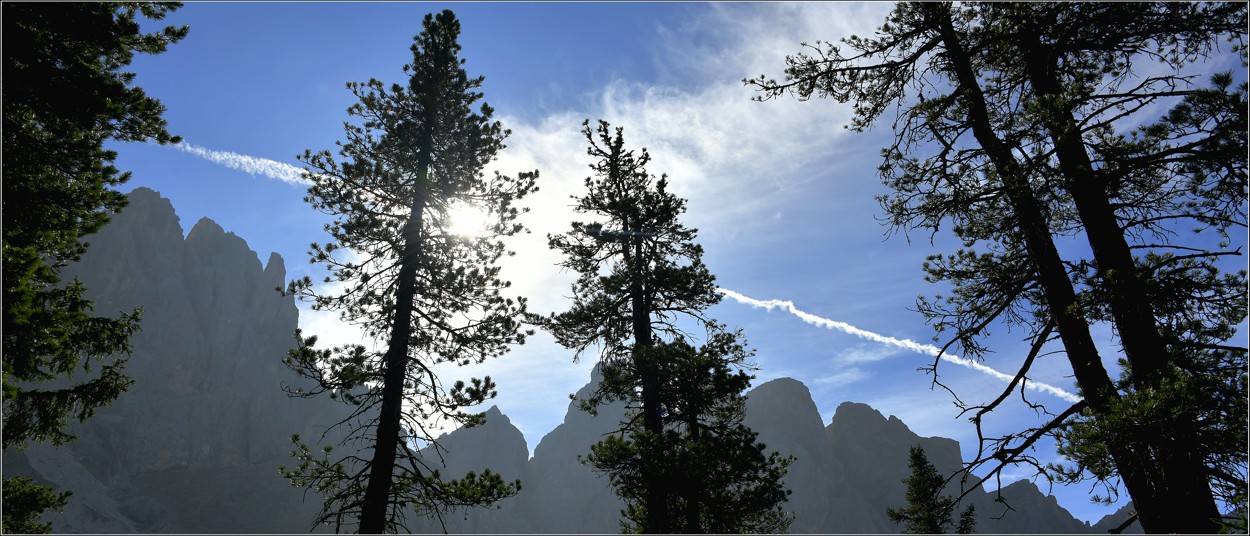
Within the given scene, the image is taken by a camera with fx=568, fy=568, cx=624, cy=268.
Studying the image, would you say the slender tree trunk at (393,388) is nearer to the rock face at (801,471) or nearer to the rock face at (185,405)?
the rock face at (185,405)

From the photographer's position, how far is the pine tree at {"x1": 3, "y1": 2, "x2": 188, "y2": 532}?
8.52 m

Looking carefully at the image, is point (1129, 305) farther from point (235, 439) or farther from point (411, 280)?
point (235, 439)

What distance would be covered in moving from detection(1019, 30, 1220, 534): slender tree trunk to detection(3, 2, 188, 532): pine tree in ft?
41.9

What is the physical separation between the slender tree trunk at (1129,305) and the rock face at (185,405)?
142680 mm

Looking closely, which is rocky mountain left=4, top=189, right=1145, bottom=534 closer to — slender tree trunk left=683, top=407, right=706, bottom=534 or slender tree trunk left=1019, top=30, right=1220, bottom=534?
slender tree trunk left=683, top=407, right=706, bottom=534

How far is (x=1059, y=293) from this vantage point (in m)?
Result: 6.48

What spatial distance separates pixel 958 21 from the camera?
7758 mm

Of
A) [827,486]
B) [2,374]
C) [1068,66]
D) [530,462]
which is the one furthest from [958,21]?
[530,462]

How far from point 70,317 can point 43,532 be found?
9.79 metres

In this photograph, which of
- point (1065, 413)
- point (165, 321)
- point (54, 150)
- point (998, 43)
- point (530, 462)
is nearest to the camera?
point (1065, 413)

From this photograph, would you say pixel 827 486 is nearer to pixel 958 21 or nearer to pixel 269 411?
pixel 269 411

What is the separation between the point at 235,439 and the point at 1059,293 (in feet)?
534

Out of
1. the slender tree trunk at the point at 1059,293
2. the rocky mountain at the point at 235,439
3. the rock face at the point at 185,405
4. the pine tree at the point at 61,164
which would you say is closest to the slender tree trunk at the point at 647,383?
the slender tree trunk at the point at 1059,293

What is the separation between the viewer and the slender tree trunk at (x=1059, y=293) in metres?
5.52
